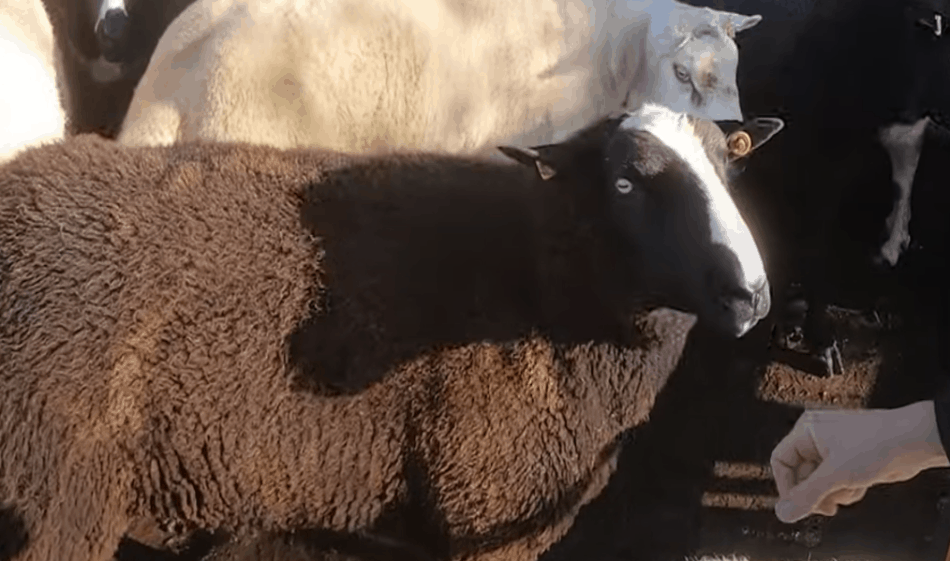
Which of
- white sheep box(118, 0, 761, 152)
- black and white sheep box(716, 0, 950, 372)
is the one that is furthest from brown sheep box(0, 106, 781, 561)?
black and white sheep box(716, 0, 950, 372)

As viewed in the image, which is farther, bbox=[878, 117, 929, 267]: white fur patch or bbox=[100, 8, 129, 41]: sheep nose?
bbox=[100, 8, 129, 41]: sheep nose

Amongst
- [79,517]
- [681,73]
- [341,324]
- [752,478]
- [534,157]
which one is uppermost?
[534,157]

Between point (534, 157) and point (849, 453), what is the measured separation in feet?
3.07

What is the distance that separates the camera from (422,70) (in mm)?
3240

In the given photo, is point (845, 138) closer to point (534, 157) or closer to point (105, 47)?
point (534, 157)

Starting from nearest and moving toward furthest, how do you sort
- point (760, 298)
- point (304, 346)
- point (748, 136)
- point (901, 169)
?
point (760, 298) < point (304, 346) < point (748, 136) < point (901, 169)

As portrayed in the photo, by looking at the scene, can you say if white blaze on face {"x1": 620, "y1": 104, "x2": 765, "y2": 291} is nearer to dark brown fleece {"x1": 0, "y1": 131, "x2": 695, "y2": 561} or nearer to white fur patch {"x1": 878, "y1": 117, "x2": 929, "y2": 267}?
dark brown fleece {"x1": 0, "y1": 131, "x2": 695, "y2": 561}

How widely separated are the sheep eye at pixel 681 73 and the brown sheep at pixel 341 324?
20.5 inches

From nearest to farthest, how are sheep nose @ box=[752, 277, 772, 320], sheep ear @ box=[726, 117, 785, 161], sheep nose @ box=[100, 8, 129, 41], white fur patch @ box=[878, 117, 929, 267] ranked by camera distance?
sheep nose @ box=[752, 277, 772, 320]
sheep ear @ box=[726, 117, 785, 161]
white fur patch @ box=[878, 117, 929, 267]
sheep nose @ box=[100, 8, 129, 41]

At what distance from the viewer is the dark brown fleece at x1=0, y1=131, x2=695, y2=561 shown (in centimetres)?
230

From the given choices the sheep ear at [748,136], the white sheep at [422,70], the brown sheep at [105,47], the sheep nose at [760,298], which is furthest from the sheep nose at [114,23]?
the sheep nose at [760,298]

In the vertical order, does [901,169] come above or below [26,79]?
below

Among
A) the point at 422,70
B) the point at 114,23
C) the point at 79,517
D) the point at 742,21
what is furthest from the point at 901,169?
the point at 114,23

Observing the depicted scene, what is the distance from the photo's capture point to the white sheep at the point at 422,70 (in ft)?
9.80
